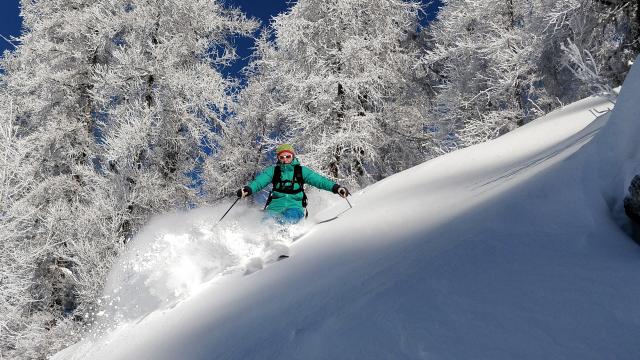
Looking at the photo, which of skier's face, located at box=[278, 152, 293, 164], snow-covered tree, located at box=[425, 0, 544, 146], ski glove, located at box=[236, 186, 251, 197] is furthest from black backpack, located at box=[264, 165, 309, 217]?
snow-covered tree, located at box=[425, 0, 544, 146]

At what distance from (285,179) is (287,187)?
196mm

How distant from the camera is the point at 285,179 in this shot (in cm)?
643

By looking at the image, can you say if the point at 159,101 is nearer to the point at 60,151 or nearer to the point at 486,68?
the point at 60,151

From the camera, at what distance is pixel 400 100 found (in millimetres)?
14031

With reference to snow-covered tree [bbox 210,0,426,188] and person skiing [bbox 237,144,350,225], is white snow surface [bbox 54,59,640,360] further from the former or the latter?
snow-covered tree [bbox 210,0,426,188]

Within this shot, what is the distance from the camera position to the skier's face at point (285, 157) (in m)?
6.54

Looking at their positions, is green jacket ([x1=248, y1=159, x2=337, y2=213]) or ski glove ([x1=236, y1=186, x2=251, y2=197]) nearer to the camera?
ski glove ([x1=236, y1=186, x2=251, y2=197])

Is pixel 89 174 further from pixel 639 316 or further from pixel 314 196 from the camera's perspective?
pixel 639 316

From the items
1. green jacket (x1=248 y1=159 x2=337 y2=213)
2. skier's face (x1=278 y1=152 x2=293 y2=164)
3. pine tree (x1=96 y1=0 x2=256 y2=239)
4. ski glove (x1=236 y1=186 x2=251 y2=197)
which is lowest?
green jacket (x1=248 y1=159 x2=337 y2=213)

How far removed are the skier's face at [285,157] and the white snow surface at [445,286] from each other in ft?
7.43

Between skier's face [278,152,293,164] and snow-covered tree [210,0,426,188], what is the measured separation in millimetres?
4451

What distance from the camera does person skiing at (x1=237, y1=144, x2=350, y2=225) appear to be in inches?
231

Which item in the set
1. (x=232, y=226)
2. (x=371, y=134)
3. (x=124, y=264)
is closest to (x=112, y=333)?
(x=124, y=264)

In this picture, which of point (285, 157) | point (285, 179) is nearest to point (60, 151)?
point (285, 157)
